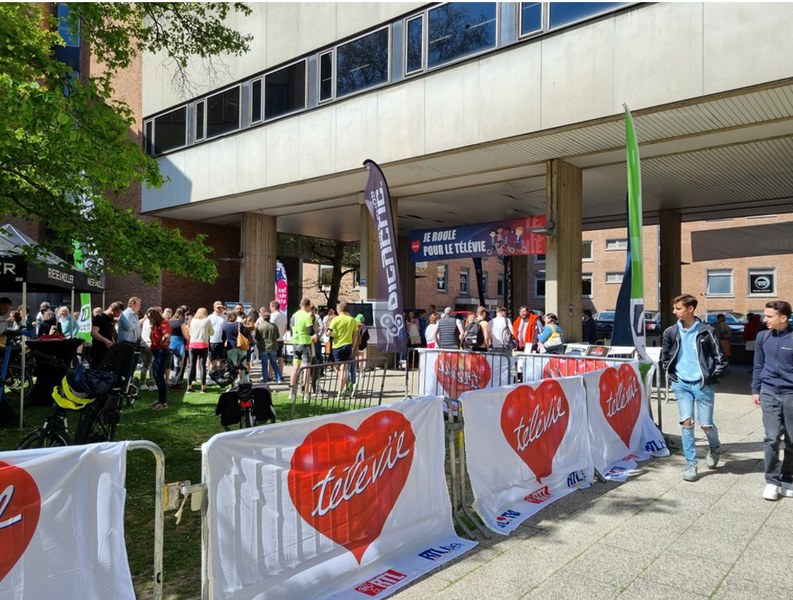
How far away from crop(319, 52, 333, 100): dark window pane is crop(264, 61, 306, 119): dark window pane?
0.64 metres

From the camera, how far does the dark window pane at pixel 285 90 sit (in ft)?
55.1

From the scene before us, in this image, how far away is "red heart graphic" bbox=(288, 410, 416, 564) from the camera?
360 cm

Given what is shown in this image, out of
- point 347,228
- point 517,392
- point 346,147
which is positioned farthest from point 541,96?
point 347,228

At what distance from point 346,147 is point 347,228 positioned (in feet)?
35.3

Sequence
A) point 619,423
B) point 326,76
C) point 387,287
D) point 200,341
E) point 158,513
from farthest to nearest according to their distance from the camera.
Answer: point 326,76, point 200,341, point 387,287, point 619,423, point 158,513

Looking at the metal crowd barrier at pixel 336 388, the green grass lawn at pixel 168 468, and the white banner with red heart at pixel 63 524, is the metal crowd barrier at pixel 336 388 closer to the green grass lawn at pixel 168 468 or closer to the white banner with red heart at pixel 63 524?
the green grass lawn at pixel 168 468

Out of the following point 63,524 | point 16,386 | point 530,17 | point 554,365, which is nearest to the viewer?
point 63,524

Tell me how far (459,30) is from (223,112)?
29.5 ft

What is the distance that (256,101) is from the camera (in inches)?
706

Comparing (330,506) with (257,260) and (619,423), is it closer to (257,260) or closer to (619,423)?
(619,423)

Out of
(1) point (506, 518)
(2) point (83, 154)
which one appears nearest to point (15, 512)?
(1) point (506, 518)

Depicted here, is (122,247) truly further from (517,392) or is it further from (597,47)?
(597,47)

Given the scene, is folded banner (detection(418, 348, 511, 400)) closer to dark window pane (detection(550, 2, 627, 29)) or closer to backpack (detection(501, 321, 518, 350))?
backpack (detection(501, 321, 518, 350))

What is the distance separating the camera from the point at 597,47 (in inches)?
440
